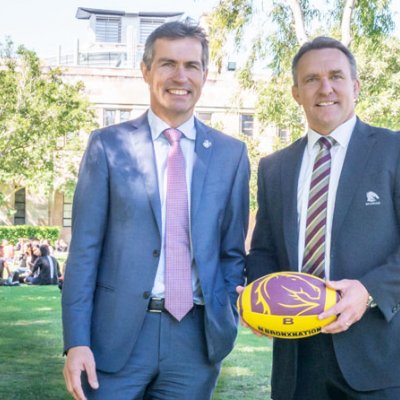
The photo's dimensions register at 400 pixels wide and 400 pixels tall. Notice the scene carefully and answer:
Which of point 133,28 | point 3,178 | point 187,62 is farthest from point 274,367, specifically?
point 133,28

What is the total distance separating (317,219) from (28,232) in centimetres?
3487

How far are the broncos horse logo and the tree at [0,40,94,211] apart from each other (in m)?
22.7

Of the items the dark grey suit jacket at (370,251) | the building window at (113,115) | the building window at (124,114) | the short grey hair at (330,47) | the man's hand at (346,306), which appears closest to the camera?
the man's hand at (346,306)

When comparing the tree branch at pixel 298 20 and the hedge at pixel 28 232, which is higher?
the tree branch at pixel 298 20

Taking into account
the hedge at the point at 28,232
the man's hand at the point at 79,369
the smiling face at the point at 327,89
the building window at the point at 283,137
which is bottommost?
the hedge at the point at 28,232

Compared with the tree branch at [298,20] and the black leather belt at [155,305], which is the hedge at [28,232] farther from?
the black leather belt at [155,305]

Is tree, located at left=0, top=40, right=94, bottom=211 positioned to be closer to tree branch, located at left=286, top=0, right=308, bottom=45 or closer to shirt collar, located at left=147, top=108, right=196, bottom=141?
tree branch, located at left=286, top=0, right=308, bottom=45

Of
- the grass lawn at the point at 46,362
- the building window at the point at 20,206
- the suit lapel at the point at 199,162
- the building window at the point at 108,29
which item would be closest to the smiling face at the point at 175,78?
the suit lapel at the point at 199,162

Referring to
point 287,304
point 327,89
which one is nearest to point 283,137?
point 327,89

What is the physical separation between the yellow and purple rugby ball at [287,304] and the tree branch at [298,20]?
1074 centimetres

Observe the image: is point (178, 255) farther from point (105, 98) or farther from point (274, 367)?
point (105, 98)

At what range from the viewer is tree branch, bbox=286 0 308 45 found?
531 inches

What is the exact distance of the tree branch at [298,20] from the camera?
1350 centimetres

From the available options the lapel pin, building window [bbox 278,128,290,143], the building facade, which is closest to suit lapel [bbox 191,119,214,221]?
the lapel pin
